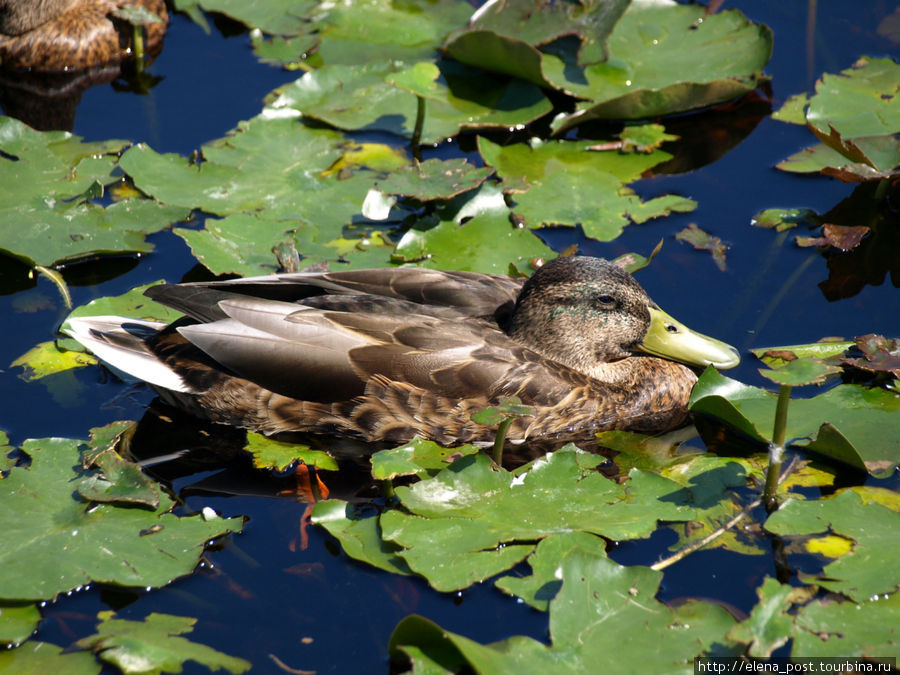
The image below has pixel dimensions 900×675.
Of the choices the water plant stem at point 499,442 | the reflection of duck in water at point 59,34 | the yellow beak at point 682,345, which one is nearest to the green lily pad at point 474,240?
the yellow beak at point 682,345

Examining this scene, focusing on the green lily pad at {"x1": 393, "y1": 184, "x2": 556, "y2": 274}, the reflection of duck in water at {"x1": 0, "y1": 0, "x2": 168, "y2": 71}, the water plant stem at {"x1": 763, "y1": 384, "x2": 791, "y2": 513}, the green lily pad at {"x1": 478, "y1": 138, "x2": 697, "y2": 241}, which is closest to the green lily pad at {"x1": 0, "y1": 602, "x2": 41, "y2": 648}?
the green lily pad at {"x1": 393, "y1": 184, "x2": 556, "y2": 274}

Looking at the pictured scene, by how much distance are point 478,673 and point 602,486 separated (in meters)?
1.43

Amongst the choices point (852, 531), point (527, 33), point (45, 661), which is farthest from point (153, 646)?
point (527, 33)

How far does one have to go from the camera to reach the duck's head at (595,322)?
233 inches

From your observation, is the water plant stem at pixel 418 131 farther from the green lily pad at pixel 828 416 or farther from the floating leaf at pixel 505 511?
the floating leaf at pixel 505 511

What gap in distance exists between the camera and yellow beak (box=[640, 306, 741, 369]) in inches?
237

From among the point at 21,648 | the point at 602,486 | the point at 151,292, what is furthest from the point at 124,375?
the point at 602,486

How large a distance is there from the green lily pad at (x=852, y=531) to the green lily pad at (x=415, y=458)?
1.64m

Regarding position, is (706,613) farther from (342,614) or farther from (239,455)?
(239,455)

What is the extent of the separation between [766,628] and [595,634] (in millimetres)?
651

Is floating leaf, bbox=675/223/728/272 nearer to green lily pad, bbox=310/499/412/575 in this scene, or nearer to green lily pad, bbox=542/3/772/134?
green lily pad, bbox=542/3/772/134

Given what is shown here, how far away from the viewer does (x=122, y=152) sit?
8.04 metres

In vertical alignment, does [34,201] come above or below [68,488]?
above

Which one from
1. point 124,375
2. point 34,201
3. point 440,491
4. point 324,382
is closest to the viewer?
point 440,491
